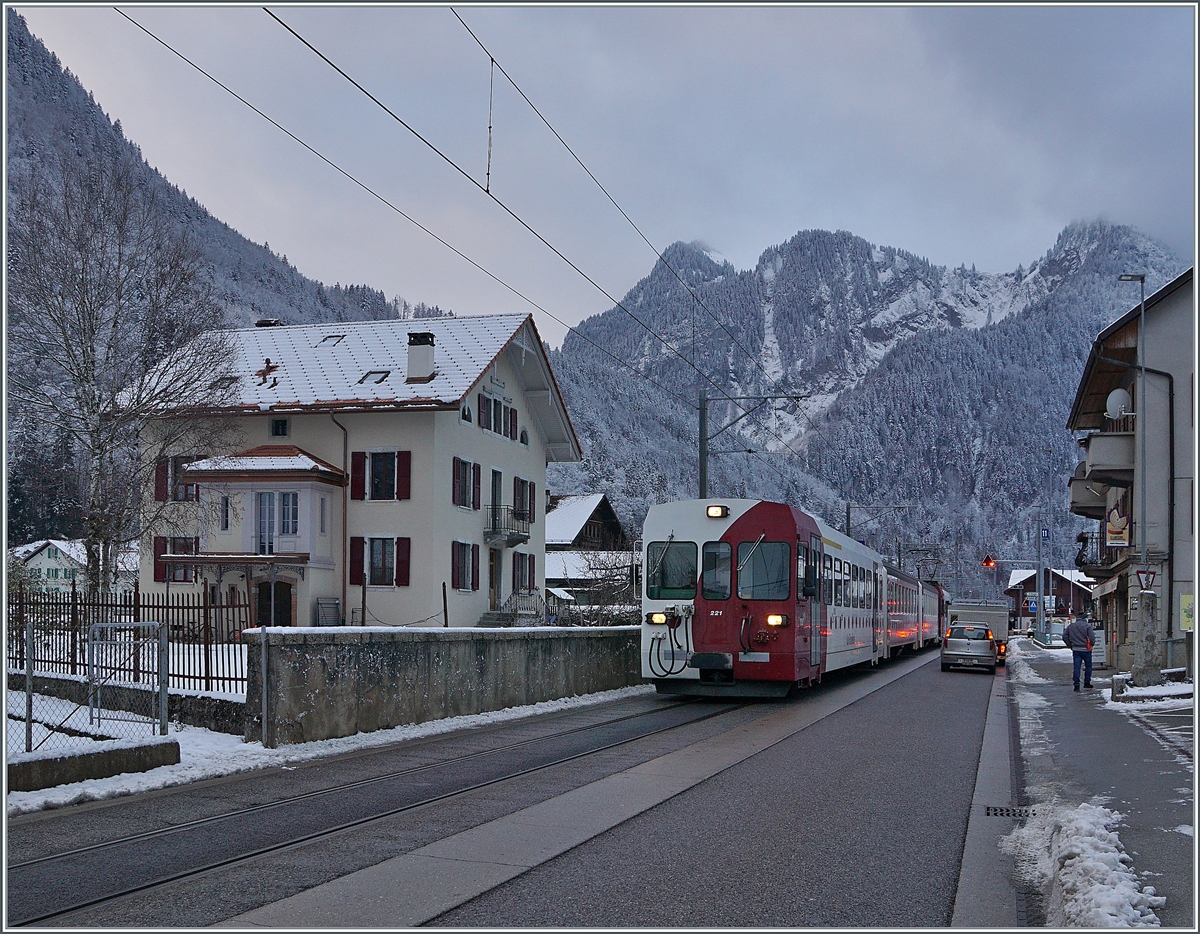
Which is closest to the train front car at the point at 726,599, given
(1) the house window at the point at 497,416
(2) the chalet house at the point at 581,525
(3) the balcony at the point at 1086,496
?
(1) the house window at the point at 497,416

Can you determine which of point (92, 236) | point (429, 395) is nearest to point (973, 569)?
point (429, 395)

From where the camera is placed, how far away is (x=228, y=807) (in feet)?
31.8

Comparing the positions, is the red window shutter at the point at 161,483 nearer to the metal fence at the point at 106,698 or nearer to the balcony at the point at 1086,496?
the metal fence at the point at 106,698

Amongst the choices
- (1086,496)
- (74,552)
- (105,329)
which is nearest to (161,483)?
(105,329)

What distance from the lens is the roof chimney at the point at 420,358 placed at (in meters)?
42.0

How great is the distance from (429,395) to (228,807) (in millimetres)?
31422

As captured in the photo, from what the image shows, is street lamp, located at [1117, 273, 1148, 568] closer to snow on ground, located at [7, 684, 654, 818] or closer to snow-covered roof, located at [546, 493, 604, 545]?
snow on ground, located at [7, 684, 654, 818]

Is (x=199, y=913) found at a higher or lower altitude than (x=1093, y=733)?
higher

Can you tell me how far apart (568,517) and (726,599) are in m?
58.8

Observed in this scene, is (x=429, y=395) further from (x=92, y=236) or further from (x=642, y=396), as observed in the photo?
(x=642, y=396)

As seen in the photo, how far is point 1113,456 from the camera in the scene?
35969mm

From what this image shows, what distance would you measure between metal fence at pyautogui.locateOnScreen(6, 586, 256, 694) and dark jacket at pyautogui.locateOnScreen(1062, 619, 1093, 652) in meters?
18.3

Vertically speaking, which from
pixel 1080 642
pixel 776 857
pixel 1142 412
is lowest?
pixel 1080 642

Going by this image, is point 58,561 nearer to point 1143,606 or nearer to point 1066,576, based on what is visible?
point 1066,576
